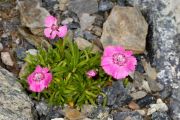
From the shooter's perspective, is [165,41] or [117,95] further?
[165,41]

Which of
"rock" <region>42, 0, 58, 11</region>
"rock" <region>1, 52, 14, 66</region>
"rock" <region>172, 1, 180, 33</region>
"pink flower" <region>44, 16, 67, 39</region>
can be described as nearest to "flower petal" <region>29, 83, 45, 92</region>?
"pink flower" <region>44, 16, 67, 39</region>

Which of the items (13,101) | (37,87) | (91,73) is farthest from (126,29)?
(13,101)

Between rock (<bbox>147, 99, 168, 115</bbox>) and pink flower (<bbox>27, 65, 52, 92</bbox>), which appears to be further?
rock (<bbox>147, 99, 168, 115</bbox>)

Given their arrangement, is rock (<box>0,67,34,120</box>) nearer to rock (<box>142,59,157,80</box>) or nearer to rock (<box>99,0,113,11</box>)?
rock (<box>142,59,157,80</box>)

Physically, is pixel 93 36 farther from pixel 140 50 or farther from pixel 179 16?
pixel 179 16

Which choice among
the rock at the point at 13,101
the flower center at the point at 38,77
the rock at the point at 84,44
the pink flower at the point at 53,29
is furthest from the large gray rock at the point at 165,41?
the rock at the point at 13,101

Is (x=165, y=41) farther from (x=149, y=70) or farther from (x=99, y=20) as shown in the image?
(x=99, y=20)

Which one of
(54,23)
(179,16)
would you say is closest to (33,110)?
(54,23)
